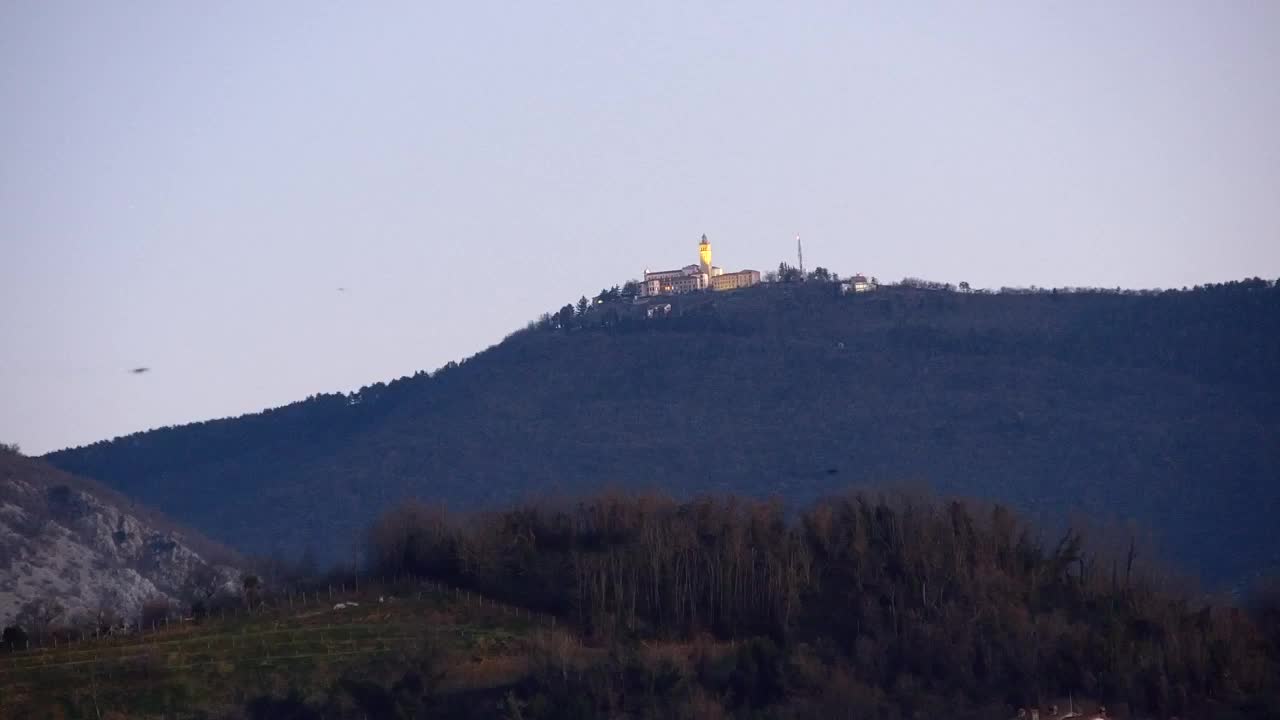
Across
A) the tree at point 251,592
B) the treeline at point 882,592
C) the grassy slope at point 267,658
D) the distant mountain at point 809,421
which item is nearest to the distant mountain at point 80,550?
the distant mountain at point 809,421

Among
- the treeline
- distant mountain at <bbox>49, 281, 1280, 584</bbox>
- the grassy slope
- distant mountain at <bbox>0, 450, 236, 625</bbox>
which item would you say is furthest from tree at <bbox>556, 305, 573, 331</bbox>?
the grassy slope

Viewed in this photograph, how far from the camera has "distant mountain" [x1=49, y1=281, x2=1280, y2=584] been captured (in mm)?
91500

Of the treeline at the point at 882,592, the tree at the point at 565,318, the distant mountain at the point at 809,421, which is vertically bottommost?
the treeline at the point at 882,592

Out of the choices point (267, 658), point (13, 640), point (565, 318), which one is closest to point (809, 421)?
point (565, 318)

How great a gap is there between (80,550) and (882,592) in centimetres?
3999

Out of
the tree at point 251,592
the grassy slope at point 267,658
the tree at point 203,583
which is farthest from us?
the tree at point 203,583

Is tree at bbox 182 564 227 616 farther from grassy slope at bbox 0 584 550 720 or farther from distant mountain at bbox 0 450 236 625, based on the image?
grassy slope at bbox 0 584 550 720

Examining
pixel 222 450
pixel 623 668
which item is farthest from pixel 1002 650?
pixel 222 450

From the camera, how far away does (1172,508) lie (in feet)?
278

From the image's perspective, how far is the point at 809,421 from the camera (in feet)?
340

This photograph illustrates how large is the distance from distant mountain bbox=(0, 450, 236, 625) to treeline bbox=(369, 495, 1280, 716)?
15.8 meters

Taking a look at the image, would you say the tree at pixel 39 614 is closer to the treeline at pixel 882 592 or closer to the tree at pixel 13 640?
the tree at pixel 13 640

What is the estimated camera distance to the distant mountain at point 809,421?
91.5m

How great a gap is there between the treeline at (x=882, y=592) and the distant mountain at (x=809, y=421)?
21508 millimetres
